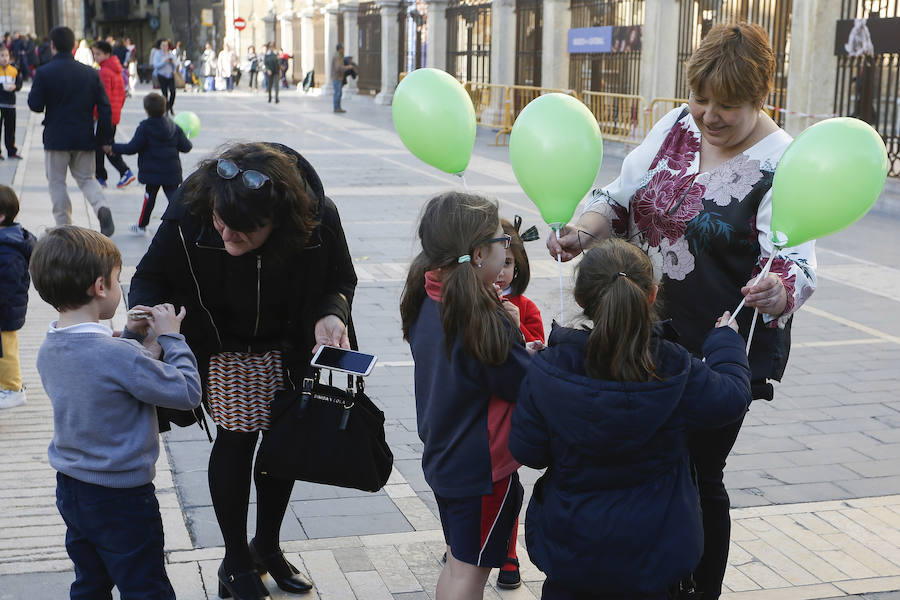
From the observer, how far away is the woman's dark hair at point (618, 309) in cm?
256

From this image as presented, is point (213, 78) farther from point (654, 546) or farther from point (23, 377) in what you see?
point (654, 546)

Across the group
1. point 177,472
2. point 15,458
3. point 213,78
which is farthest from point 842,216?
point 213,78

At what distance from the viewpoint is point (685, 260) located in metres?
3.07

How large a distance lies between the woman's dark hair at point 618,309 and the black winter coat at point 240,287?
40.0 inches

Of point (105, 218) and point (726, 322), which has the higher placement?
point (726, 322)

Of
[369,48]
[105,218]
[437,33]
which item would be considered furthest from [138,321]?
[369,48]

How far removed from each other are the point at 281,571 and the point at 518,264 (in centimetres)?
128

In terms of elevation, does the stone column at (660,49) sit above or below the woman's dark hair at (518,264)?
above

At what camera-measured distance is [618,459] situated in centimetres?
262

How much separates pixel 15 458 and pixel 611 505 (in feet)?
10.5

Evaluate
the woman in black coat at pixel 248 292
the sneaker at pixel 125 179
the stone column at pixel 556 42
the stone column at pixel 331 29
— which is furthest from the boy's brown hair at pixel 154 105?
the stone column at pixel 331 29

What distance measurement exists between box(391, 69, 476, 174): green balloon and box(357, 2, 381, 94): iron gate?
3232 centimetres

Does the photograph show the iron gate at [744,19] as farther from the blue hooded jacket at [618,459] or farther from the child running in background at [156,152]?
the blue hooded jacket at [618,459]

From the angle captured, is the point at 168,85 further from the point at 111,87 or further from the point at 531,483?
the point at 531,483
